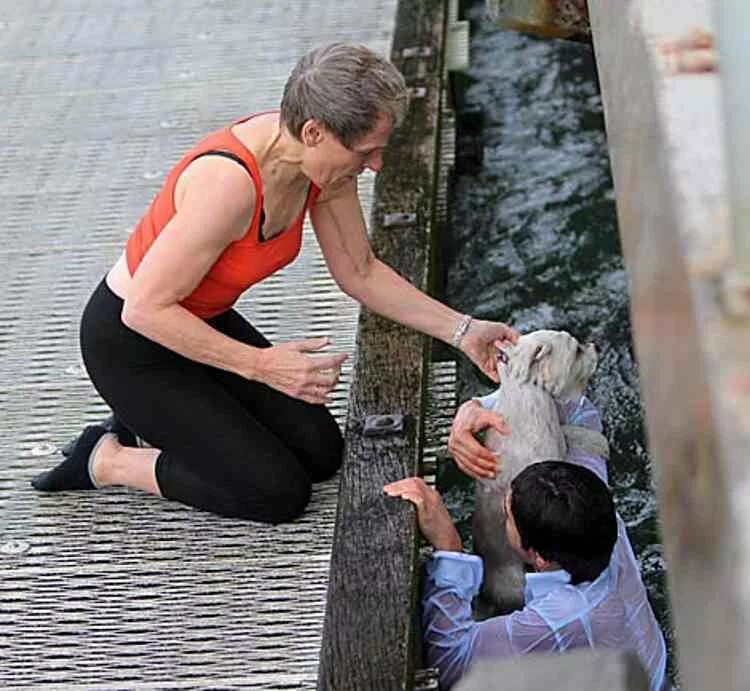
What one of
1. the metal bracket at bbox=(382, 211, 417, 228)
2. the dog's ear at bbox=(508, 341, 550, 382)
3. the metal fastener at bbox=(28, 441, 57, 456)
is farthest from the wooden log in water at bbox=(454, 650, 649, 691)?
the metal bracket at bbox=(382, 211, 417, 228)

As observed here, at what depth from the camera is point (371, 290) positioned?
356 cm

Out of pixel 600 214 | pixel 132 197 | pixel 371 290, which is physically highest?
pixel 371 290

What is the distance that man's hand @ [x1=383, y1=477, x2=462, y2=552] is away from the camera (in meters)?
3.17

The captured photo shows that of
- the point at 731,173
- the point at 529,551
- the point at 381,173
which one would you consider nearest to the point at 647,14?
the point at 731,173

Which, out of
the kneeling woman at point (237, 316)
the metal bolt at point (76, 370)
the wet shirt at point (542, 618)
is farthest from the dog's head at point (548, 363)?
the metal bolt at point (76, 370)

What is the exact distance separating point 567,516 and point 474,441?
Answer: 45 cm

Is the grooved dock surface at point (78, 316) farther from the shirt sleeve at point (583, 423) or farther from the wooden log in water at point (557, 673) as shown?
the wooden log in water at point (557, 673)

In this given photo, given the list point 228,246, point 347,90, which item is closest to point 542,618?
point 228,246

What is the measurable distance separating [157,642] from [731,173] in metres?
2.18

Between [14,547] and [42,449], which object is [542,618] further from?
[42,449]

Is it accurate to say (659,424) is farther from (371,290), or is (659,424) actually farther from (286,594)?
(371,290)

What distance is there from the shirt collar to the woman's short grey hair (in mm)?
961

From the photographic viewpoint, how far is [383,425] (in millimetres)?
3469

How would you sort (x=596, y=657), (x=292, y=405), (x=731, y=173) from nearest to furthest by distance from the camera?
(x=731, y=173), (x=596, y=657), (x=292, y=405)
